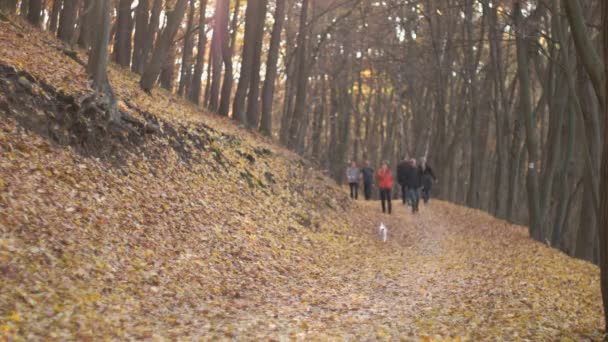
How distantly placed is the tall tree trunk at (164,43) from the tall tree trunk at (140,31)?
354 centimetres

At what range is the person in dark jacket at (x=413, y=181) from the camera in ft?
73.0

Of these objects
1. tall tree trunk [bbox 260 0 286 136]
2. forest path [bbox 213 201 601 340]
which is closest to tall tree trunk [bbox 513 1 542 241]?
forest path [bbox 213 201 601 340]

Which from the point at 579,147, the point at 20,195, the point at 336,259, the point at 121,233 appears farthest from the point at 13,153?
the point at 579,147

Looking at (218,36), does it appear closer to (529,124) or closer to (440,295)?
(529,124)

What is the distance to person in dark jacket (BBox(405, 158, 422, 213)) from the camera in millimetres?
22266

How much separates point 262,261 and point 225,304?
8.78 feet

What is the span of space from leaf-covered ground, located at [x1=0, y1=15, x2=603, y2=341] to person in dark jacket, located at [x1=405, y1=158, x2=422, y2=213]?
226 inches

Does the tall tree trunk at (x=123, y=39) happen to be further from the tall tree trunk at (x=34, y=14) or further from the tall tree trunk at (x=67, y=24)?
the tall tree trunk at (x=34, y=14)

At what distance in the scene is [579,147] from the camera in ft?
69.8

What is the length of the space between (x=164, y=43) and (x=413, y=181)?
982 centimetres

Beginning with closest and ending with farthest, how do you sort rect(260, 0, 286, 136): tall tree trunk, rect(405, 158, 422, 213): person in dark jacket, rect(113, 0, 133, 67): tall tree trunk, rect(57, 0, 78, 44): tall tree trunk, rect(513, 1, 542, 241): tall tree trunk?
rect(513, 1, 542, 241): tall tree trunk → rect(57, 0, 78, 44): tall tree trunk → rect(113, 0, 133, 67): tall tree trunk → rect(405, 158, 422, 213): person in dark jacket → rect(260, 0, 286, 136): tall tree trunk

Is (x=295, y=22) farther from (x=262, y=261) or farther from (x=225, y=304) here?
(x=225, y=304)

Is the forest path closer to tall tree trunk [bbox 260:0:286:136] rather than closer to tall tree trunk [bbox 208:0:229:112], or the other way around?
tall tree trunk [bbox 260:0:286:136]

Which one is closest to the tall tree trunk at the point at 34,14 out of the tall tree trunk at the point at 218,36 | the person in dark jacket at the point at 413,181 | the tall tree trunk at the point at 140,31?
the tall tree trunk at the point at 140,31
